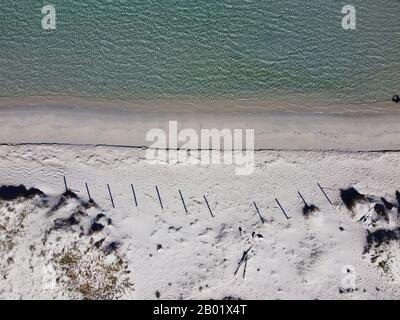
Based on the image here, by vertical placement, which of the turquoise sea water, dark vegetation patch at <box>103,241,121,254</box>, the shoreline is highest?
the turquoise sea water

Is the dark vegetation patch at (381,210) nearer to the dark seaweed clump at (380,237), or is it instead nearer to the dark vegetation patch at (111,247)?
the dark seaweed clump at (380,237)

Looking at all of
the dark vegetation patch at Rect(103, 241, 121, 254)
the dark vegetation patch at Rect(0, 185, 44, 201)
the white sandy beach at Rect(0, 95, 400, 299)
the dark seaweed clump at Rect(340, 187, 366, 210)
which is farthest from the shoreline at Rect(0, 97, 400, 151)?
the dark vegetation patch at Rect(103, 241, 121, 254)

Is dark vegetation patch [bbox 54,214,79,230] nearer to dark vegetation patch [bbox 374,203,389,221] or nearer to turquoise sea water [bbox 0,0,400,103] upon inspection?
turquoise sea water [bbox 0,0,400,103]

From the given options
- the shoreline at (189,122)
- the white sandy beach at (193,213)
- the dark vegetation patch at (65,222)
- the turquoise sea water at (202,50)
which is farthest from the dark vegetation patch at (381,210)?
the dark vegetation patch at (65,222)

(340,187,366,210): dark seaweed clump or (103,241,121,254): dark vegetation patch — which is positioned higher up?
(340,187,366,210): dark seaweed clump

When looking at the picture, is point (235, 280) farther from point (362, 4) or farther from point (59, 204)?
point (362, 4)
